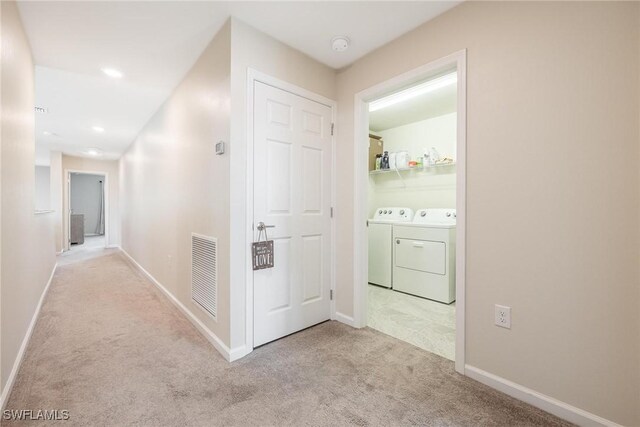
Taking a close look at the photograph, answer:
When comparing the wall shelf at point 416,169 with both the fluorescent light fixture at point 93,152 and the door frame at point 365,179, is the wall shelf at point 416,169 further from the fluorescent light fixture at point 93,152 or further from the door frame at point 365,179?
the fluorescent light fixture at point 93,152

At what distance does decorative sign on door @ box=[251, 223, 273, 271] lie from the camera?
199cm

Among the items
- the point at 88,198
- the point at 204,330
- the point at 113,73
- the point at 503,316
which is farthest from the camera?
the point at 88,198

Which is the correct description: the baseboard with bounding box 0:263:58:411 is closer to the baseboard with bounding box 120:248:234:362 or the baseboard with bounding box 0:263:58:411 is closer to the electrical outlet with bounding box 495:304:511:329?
the baseboard with bounding box 120:248:234:362

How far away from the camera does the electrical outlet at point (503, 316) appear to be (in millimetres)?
1551

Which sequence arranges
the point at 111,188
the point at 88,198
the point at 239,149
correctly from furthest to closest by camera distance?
1. the point at 88,198
2. the point at 111,188
3. the point at 239,149

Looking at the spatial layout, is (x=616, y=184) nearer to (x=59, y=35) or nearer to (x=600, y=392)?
(x=600, y=392)

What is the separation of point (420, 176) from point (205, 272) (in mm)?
2988

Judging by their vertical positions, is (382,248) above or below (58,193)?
below

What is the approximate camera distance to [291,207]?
7.40 ft

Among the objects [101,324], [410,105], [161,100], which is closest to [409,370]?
[101,324]

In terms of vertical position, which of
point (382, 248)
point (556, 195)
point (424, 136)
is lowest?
point (382, 248)

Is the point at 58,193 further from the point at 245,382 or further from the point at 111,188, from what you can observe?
the point at 245,382

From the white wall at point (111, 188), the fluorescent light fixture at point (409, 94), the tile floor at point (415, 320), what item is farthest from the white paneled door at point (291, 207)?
the white wall at point (111, 188)

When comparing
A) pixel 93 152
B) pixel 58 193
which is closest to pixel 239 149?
pixel 93 152
